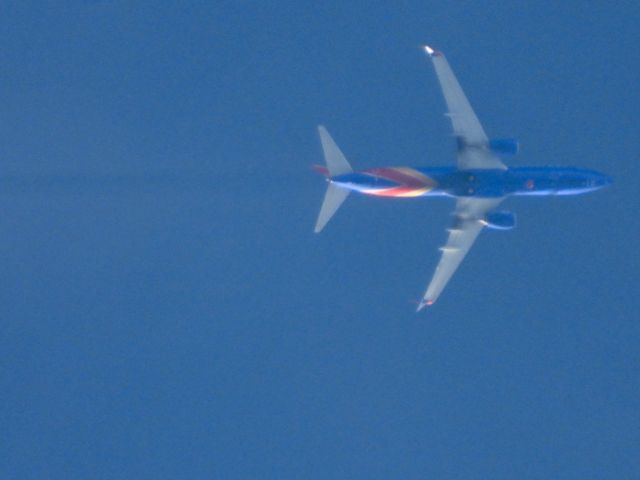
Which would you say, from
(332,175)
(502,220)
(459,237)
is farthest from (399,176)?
(502,220)

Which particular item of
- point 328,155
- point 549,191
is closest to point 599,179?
point 549,191

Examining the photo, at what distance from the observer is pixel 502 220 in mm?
33312

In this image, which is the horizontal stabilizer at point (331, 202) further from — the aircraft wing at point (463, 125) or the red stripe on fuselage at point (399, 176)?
the aircraft wing at point (463, 125)

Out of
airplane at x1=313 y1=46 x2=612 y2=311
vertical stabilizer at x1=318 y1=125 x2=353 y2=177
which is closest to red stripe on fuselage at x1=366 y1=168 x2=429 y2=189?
airplane at x1=313 y1=46 x2=612 y2=311

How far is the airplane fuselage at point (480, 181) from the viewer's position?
33562mm

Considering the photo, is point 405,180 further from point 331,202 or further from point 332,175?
point 331,202

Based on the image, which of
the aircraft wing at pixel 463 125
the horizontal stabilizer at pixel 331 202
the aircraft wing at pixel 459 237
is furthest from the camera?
the aircraft wing at pixel 459 237

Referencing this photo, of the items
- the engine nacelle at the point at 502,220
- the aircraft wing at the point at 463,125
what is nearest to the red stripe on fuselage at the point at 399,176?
the aircraft wing at the point at 463,125

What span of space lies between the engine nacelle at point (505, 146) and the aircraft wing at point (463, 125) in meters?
0.26

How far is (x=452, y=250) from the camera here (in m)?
34.7

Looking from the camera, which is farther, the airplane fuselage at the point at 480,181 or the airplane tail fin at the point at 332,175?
the airplane fuselage at the point at 480,181

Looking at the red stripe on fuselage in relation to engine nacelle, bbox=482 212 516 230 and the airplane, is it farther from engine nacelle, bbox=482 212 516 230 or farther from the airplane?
engine nacelle, bbox=482 212 516 230

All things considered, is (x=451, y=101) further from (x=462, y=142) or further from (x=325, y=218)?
(x=325, y=218)

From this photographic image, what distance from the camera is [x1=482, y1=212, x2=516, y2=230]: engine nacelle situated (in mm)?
33281
